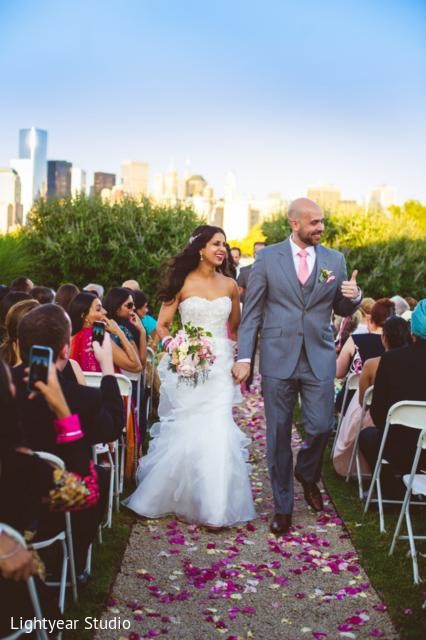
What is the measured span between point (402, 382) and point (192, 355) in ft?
5.29

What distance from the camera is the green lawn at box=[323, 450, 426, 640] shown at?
4309mm

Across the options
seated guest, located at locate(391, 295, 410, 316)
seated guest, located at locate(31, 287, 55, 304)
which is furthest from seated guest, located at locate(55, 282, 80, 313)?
seated guest, located at locate(391, 295, 410, 316)

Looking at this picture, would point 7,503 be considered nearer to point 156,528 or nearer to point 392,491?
point 156,528

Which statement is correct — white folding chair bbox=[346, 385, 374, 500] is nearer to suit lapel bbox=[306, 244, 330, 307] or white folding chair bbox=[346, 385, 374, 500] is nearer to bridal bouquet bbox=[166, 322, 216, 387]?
suit lapel bbox=[306, 244, 330, 307]

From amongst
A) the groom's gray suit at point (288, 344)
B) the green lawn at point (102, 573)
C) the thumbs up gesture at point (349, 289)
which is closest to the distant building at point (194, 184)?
the groom's gray suit at point (288, 344)

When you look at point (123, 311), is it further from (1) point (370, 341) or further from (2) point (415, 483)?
(2) point (415, 483)

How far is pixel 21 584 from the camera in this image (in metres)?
3.33

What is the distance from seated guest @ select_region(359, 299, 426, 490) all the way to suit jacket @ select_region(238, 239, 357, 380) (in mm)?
456

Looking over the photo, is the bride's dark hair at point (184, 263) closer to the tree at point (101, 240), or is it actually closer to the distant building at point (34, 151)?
the tree at point (101, 240)

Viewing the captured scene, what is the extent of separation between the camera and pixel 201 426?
6.09m

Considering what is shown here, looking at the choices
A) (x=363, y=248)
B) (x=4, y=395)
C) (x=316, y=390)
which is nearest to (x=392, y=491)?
(x=316, y=390)

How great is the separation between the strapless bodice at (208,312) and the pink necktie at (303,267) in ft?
2.88

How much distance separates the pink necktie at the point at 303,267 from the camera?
582 centimetres

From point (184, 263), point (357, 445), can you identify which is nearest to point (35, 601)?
point (184, 263)
